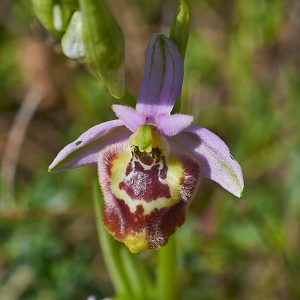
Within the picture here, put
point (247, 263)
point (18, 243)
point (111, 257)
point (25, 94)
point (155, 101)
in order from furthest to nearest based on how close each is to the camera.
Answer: point (25, 94), point (247, 263), point (18, 243), point (111, 257), point (155, 101)

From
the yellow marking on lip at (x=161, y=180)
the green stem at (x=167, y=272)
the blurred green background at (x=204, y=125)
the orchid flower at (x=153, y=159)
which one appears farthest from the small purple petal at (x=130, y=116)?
the green stem at (x=167, y=272)

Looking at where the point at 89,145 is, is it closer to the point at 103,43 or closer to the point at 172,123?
the point at 172,123

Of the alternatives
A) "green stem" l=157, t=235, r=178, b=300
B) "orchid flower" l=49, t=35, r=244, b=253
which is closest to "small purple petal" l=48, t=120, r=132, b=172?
"orchid flower" l=49, t=35, r=244, b=253

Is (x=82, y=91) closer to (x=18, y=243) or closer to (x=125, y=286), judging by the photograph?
(x=18, y=243)


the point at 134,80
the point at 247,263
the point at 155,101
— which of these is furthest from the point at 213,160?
the point at 134,80

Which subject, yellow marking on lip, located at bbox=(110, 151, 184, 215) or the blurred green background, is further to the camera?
the blurred green background

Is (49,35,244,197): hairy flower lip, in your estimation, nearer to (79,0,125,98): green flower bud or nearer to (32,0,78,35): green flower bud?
(79,0,125,98): green flower bud

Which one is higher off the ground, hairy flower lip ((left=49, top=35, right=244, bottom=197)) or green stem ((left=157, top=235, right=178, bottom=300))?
hairy flower lip ((left=49, top=35, right=244, bottom=197))
